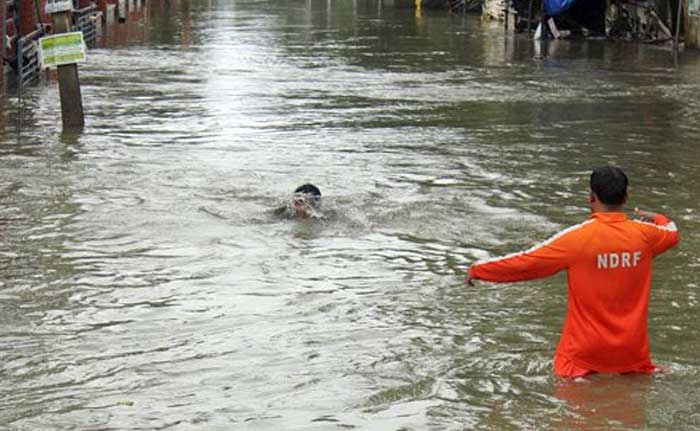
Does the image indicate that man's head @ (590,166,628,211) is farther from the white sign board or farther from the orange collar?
the white sign board

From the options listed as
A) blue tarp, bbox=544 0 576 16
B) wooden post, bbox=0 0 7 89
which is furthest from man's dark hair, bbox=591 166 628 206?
blue tarp, bbox=544 0 576 16

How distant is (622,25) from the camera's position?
4038cm

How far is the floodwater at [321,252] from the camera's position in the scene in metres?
8.00

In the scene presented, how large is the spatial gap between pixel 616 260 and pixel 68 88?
43.1ft

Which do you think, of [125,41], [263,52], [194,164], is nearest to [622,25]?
[263,52]

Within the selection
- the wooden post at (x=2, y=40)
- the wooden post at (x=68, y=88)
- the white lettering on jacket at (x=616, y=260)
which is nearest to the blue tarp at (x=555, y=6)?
the wooden post at (x=2, y=40)

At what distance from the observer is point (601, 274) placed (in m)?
7.31

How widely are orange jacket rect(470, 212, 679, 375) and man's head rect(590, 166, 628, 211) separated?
0.20ft

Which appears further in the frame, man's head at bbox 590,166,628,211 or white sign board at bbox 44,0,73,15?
white sign board at bbox 44,0,73,15

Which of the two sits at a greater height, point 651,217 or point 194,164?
point 651,217

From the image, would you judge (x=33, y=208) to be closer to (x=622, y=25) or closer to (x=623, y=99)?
(x=623, y=99)

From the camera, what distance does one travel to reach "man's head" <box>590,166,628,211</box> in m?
7.30

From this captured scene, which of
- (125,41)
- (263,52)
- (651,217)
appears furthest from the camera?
(125,41)

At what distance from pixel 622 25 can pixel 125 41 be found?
580 inches
